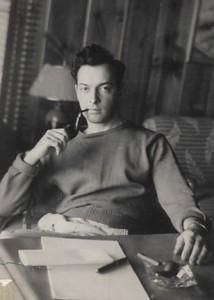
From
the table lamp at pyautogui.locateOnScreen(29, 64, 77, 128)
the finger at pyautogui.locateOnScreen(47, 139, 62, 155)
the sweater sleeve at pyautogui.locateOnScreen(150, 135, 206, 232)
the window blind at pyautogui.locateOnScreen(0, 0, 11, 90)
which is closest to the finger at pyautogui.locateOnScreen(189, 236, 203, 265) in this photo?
the sweater sleeve at pyautogui.locateOnScreen(150, 135, 206, 232)

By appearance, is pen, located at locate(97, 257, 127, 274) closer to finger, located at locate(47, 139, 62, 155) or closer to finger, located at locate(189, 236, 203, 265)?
finger, located at locate(189, 236, 203, 265)

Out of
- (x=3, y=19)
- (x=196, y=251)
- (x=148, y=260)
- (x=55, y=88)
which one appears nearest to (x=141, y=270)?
(x=148, y=260)

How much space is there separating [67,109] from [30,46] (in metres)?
0.26

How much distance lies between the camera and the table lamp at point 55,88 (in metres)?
1.51

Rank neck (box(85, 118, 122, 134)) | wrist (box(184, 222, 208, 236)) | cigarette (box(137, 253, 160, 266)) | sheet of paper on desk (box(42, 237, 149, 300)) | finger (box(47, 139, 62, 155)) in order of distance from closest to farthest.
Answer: sheet of paper on desk (box(42, 237, 149, 300)) → cigarette (box(137, 253, 160, 266)) → wrist (box(184, 222, 208, 236)) → finger (box(47, 139, 62, 155)) → neck (box(85, 118, 122, 134))

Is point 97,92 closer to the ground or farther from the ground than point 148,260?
farther from the ground

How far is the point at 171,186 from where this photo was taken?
4.10 feet

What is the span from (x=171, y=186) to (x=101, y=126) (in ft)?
0.76

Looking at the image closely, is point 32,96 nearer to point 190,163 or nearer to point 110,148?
point 110,148

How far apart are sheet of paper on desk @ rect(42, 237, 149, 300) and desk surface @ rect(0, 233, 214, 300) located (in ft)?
0.05

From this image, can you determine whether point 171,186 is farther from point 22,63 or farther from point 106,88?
point 22,63

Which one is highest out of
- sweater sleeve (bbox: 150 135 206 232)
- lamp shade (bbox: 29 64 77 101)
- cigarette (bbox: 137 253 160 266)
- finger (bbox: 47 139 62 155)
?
lamp shade (bbox: 29 64 77 101)

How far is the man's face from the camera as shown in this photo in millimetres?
1256

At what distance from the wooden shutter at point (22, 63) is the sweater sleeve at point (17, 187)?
0.95ft
